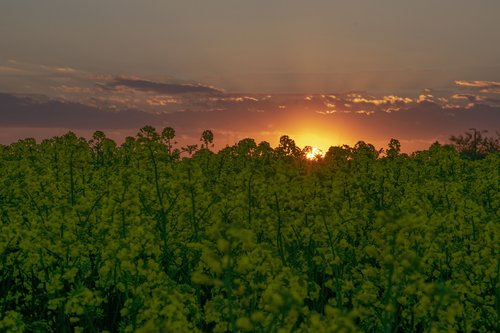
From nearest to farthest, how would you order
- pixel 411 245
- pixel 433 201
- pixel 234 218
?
pixel 411 245 → pixel 234 218 → pixel 433 201

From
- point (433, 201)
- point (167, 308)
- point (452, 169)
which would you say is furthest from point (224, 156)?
point (167, 308)

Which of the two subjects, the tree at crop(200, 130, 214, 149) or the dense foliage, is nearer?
the dense foliage

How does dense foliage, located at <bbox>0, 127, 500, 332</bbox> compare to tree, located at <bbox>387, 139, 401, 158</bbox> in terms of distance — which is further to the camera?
tree, located at <bbox>387, 139, 401, 158</bbox>

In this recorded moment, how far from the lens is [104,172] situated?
21.3 metres

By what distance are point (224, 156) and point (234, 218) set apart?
10543mm

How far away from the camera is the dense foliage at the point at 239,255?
615cm

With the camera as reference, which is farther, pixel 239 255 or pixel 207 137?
pixel 207 137

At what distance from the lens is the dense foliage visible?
615 cm

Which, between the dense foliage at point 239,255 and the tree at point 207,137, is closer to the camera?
the dense foliage at point 239,255

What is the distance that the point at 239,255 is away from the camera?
33.3ft

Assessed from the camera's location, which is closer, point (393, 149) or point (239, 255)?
point (239, 255)

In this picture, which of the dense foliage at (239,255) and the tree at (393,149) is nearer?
the dense foliage at (239,255)

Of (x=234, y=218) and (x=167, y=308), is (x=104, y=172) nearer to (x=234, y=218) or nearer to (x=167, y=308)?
(x=234, y=218)

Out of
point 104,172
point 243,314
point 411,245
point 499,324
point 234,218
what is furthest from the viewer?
point 104,172
